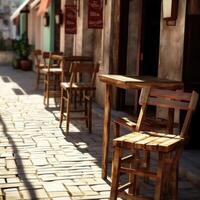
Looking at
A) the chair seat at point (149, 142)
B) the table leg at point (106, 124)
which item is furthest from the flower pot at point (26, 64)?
the chair seat at point (149, 142)

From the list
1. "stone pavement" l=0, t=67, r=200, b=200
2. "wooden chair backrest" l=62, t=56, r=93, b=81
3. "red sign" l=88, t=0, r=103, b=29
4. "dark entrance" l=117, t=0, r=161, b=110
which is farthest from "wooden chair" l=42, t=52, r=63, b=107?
"dark entrance" l=117, t=0, r=161, b=110

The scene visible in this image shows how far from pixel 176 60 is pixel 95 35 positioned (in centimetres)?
504

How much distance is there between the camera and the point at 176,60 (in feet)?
21.0

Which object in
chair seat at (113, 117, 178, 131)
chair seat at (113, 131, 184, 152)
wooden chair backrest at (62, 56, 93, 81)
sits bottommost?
chair seat at (113, 117, 178, 131)

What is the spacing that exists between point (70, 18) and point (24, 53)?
8.58m

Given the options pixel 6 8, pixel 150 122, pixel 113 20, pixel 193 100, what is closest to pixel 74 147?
pixel 150 122

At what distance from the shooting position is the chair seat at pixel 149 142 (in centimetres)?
365

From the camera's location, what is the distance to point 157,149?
3639 mm

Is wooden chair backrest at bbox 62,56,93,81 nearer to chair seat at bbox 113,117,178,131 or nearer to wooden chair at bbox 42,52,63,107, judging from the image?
wooden chair at bbox 42,52,63,107

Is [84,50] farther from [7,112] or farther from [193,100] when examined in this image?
[193,100]

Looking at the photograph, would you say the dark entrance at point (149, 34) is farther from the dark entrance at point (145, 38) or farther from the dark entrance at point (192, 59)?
the dark entrance at point (192, 59)

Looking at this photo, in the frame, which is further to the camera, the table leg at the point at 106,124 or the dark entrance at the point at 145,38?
the dark entrance at the point at 145,38

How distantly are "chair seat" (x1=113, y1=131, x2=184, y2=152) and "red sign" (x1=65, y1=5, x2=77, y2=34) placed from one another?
8.00 m

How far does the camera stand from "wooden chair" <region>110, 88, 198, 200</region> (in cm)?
368
